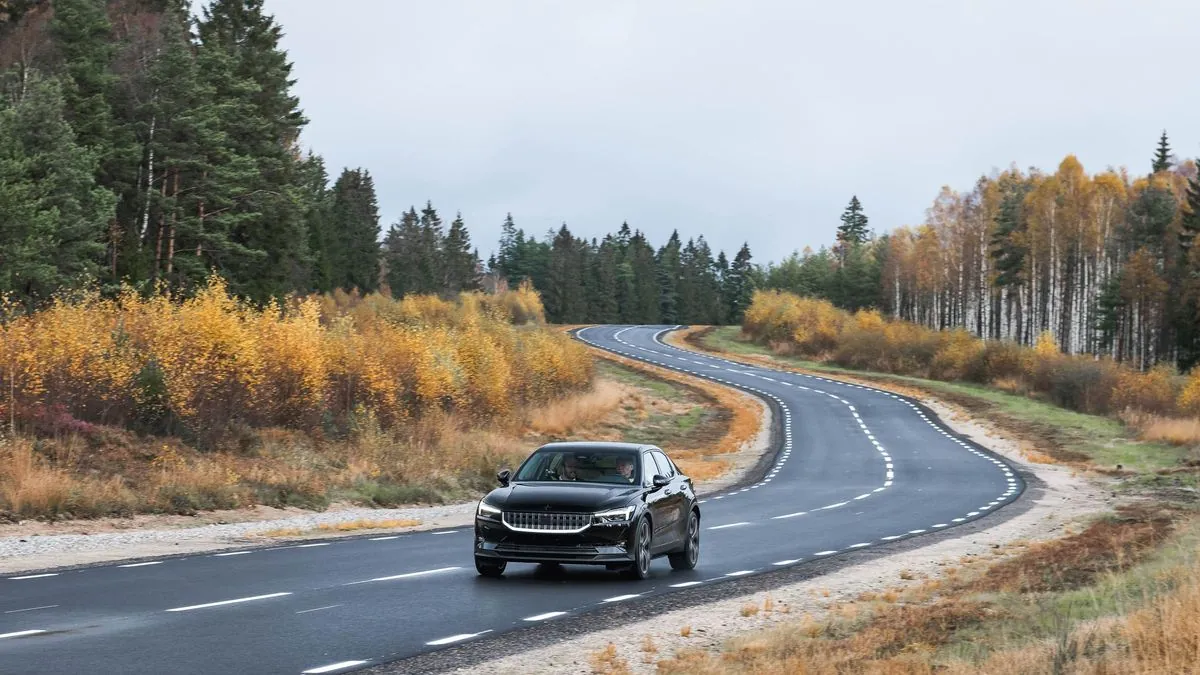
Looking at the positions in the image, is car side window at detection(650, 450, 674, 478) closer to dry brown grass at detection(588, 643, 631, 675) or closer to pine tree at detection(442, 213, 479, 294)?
dry brown grass at detection(588, 643, 631, 675)

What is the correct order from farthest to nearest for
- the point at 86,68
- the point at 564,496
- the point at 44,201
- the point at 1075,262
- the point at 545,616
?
the point at 1075,262 → the point at 86,68 → the point at 44,201 → the point at 564,496 → the point at 545,616

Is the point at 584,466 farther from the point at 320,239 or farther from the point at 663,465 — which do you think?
the point at 320,239

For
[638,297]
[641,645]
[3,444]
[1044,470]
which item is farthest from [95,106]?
[638,297]

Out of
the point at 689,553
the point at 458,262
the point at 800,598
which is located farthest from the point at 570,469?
the point at 458,262

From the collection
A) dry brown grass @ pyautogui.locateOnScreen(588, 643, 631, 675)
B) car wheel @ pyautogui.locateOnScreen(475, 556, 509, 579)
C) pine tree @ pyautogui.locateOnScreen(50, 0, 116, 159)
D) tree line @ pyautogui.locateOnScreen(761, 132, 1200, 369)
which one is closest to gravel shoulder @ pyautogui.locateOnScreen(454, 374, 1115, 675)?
dry brown grass @ pyautogui.locateOnScreen(588, 643, 631, 675)

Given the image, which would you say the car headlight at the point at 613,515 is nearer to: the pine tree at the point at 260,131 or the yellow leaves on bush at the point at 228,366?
the yellow leaves on bush at the point at 228,366

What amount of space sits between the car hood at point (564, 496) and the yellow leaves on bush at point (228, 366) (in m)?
14.4

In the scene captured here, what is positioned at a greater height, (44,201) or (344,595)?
(44,201)

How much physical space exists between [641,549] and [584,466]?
1410mm

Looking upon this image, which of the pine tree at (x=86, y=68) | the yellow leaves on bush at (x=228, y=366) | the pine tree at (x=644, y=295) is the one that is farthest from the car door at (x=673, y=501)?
the pine tree at (x=644, y=295)

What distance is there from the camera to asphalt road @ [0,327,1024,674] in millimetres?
9914

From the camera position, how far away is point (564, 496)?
1495 centimetres

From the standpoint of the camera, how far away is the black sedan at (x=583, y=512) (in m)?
14.7

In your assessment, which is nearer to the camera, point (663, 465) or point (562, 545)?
point (562, 545)
